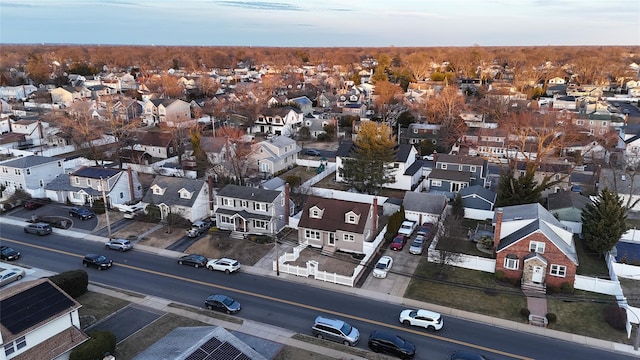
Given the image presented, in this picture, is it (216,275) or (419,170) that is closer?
(216,275)

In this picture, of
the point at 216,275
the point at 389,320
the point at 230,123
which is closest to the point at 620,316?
the point at 389,320

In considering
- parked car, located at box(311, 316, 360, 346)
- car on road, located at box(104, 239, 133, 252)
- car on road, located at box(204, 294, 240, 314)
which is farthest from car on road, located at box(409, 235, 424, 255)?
car on road, located at box(104, 239, 133, 252)

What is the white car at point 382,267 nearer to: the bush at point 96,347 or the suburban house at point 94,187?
the bush at point 96,347

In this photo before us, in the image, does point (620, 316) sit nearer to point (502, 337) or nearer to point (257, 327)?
point (502, 337)

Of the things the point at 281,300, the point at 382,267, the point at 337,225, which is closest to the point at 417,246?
the point at 382,267

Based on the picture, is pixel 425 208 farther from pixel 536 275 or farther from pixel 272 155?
pixel 272 155

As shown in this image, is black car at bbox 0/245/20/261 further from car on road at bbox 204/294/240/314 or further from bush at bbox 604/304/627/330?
bush at bbox 604/304/627/330
